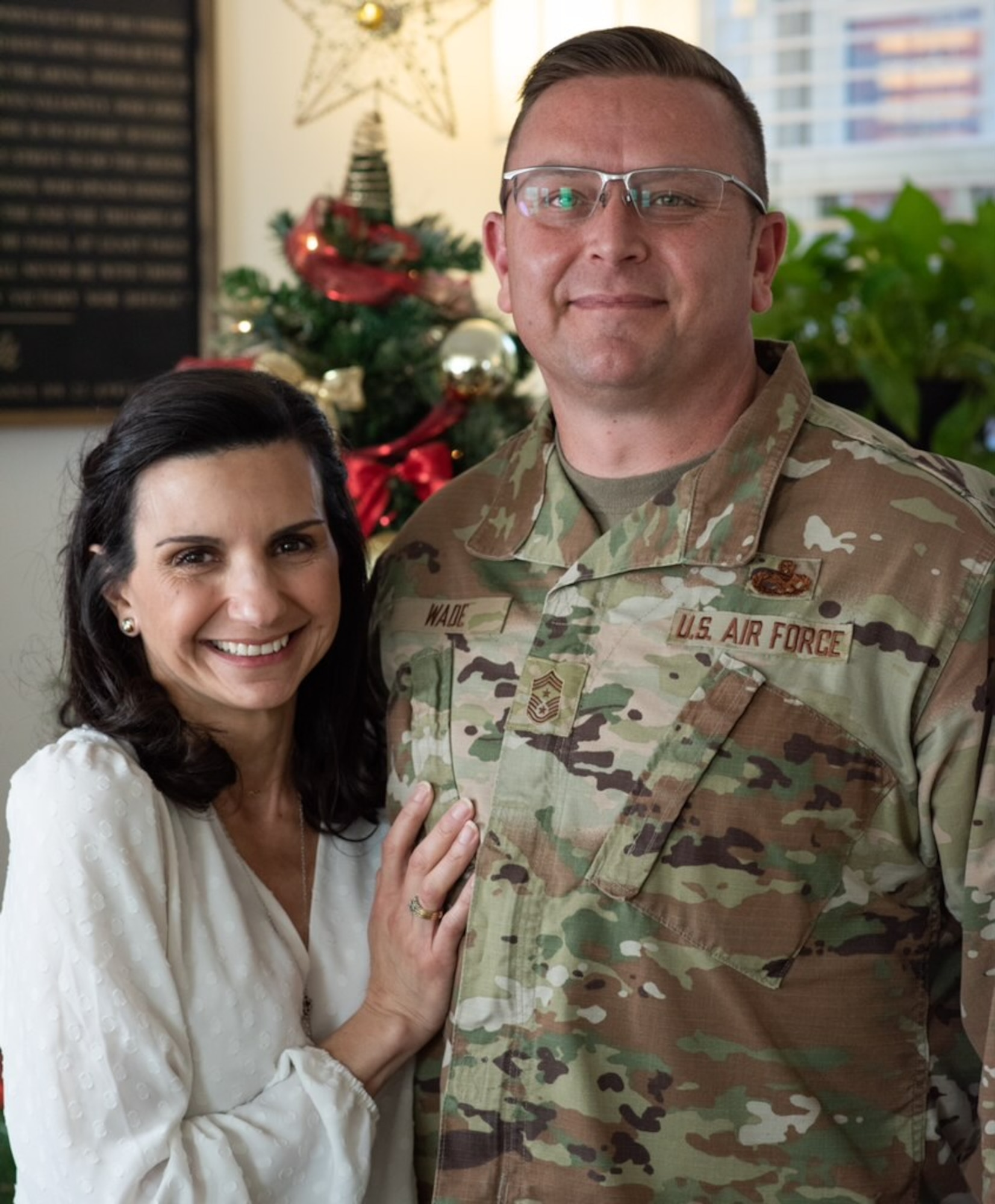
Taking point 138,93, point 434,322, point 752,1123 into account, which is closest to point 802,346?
point 434,322

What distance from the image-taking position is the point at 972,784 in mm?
1289

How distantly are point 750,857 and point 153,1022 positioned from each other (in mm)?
512

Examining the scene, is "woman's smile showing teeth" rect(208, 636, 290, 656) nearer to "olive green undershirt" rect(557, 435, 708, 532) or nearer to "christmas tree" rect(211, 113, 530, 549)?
"olive green undershirt" rect(557, 435, 708, 532)

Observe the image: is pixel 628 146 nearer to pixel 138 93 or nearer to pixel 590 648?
pixel 590 648

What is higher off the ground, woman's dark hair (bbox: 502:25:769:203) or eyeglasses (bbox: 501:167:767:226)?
woman's dark hair (bbox: 502:25:769:203)

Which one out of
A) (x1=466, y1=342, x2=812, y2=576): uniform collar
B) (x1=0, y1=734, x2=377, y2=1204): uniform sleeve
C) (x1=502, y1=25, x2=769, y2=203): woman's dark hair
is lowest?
(x1=0, y1=734, x2=377, y2=1204): uniform sleeve

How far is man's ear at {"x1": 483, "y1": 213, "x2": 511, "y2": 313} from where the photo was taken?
1.59 metres

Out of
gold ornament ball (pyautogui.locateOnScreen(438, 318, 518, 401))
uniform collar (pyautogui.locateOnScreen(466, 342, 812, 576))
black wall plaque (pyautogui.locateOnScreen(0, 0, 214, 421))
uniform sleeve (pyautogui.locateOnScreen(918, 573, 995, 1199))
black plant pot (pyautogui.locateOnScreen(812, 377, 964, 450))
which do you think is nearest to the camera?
uniform sleeve (pyautogui.locateOnScreen(918, 573, 995, 1199))

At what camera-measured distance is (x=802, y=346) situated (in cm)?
310

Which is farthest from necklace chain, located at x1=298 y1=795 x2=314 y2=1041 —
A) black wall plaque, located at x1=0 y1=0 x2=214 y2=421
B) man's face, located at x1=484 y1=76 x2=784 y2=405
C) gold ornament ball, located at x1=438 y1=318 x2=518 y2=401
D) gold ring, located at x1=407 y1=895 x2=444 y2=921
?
black wall plaque, located at x1=0 y1=0 x2=214 y2=421

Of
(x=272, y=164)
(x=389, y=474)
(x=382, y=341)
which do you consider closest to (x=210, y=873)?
(x=389, y=474)

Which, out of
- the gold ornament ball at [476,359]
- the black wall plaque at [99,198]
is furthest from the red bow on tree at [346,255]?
the black wall plaque at [99,198]

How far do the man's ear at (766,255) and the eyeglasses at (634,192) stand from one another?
8cm

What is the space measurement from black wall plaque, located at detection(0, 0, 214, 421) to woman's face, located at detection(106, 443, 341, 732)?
5.35 feet
